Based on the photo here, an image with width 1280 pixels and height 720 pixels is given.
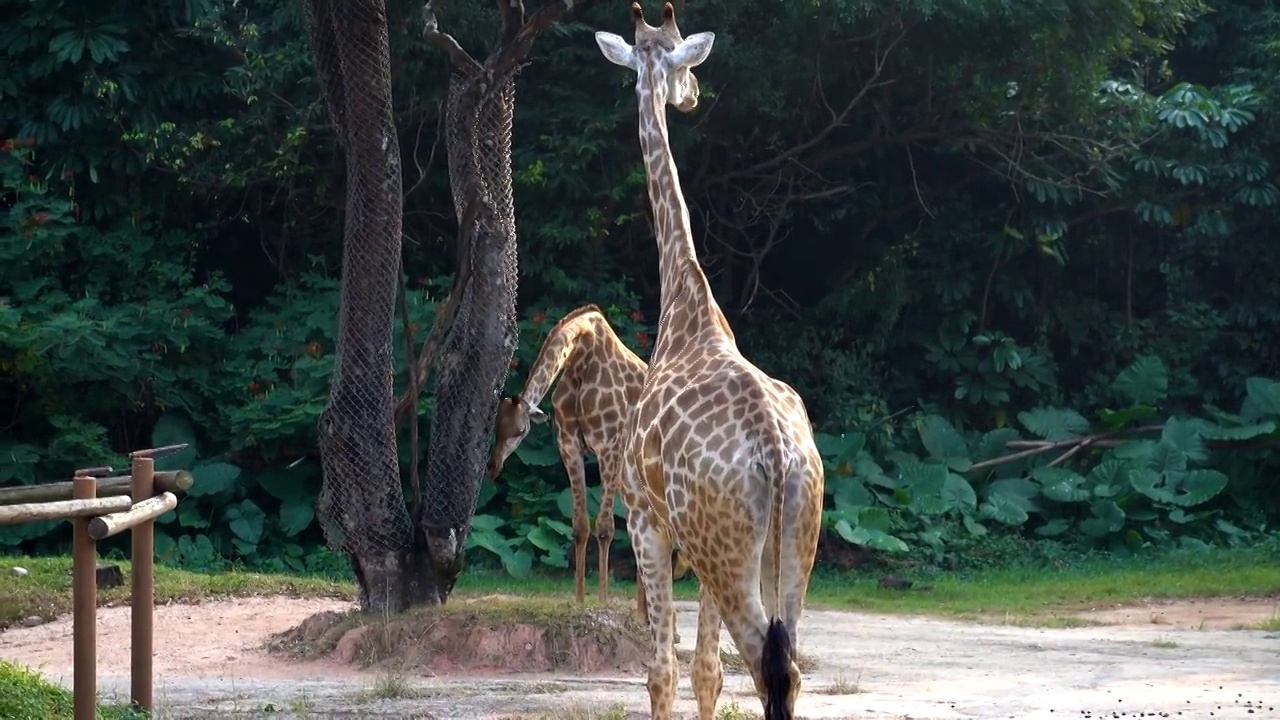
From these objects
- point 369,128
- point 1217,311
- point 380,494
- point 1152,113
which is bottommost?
point 380,494

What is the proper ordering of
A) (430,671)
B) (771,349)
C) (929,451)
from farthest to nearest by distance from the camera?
(771,349) < (929,451) < (430,671)

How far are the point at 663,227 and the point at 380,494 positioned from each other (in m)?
3.08

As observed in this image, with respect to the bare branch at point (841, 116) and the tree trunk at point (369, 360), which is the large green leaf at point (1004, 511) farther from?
the tree trunk at point (369, 360)

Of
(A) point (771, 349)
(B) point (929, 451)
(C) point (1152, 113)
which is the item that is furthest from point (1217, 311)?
(A) point (771, 349)

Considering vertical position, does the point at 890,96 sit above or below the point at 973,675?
above

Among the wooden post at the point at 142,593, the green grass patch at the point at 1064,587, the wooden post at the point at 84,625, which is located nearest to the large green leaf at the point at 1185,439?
the green grass patch at the point at 1064,587

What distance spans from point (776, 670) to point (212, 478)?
9747 mm

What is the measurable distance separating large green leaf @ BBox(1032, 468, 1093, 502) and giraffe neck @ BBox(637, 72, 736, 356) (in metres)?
8.40

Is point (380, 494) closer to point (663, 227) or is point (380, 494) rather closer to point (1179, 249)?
point (663, 227)

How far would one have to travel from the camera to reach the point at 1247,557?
1322 centimetres

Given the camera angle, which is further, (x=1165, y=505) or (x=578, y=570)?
(x=1165, y=505)

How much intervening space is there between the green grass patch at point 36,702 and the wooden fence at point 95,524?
139 mm

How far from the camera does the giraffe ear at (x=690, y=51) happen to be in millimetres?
7652

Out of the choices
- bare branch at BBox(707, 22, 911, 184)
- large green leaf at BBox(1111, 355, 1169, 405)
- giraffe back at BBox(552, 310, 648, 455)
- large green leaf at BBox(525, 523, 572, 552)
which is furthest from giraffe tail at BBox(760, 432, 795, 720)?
large green leaf at BBox(1111, 355, 1169, 405)
